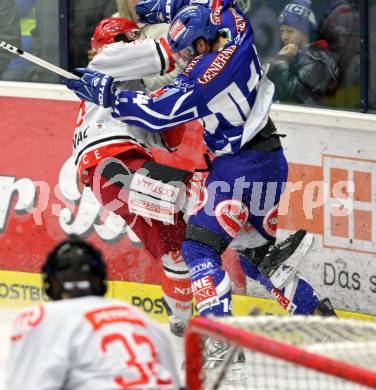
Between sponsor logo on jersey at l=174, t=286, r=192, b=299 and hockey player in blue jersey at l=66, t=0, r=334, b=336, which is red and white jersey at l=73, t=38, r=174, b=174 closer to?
hockey player in blue jersey at l=66, t=0, r=334, b=336

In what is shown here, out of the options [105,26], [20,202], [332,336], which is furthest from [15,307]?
[332,336]

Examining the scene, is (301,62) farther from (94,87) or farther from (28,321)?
(28,321)

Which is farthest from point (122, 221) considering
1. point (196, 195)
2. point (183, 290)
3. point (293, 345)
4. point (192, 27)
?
point (293, 345)

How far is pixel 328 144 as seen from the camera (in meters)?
6.15

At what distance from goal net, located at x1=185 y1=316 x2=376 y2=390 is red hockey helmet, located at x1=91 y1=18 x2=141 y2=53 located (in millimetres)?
2226

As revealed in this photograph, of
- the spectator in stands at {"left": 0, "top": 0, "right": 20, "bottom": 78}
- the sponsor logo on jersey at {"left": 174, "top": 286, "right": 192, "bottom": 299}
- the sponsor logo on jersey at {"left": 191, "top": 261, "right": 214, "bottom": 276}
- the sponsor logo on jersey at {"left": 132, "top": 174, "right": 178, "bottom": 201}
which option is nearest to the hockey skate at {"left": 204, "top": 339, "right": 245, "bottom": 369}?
the sponsor logo on jersey at {"left": 191, "top": 261, "right": 214, "bottom": 276}

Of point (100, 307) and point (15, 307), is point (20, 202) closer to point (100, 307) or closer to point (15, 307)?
point (15, 307)

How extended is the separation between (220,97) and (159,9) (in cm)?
60

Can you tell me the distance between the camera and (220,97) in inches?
215

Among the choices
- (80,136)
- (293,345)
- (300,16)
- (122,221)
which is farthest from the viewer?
(122,221)

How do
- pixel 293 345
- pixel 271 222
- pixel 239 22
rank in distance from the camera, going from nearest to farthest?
pixel 293 345 → pixel 239 22 → pixel 271 222

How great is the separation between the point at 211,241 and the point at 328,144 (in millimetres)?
914

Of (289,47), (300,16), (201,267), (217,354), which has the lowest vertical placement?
(217,354)

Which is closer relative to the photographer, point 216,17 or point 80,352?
point 80,352
